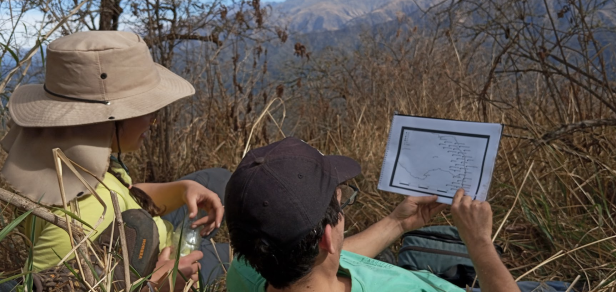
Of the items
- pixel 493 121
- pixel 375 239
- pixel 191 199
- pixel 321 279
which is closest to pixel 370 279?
pixel 321 279

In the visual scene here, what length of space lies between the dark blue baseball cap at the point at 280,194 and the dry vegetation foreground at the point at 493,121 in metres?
0.80

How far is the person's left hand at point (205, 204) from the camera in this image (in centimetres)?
200

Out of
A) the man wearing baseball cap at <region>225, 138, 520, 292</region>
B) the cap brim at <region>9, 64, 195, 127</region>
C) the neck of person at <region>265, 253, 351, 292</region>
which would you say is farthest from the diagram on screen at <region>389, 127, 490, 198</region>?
the cap brim at <region>9, 64, 195, 127</region>

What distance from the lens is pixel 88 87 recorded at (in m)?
1.83

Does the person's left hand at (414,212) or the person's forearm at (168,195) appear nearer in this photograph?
the person's left hand at (414,212)

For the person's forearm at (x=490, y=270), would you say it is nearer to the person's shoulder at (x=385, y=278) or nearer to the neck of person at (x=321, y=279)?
the person's shoulder at (x=385, y=278)

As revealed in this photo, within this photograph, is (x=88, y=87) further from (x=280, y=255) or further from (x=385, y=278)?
(x=385, y=278)

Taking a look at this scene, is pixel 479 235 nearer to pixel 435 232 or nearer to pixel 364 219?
pixel 435 232

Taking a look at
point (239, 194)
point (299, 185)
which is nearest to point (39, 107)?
point (239, 194)

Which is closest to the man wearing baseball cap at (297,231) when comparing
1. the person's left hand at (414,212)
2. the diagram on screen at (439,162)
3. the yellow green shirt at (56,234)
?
the diagram on screen at (439,162)

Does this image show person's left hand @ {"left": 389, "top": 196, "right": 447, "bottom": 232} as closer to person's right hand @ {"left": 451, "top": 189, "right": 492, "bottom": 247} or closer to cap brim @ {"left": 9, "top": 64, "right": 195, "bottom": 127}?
person's right hand @ {"left": 451, "top": 189, "right": 492, "bottom": 247}

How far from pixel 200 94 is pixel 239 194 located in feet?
10.7

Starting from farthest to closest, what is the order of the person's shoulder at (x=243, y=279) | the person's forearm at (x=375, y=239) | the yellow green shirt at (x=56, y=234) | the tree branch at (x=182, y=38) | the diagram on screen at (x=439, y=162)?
1. the tree branch at (x=182, y=38)
2. the person's forearm at (x=375, y=239)
3. the diagram on screen at (x=439, y=162)
4. the yellow green shirt at (x=56, y=234)
5. the person's shoulder at (x=243, y=279)

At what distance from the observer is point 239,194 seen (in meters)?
1.27
